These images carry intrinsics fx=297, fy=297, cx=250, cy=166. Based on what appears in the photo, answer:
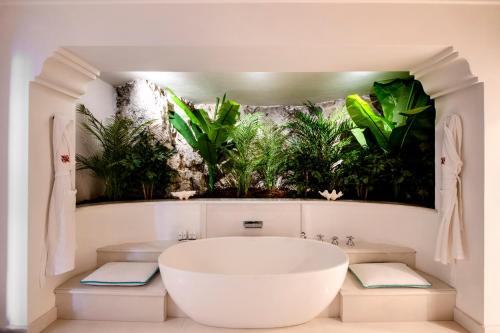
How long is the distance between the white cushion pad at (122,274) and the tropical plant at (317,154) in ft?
5.97

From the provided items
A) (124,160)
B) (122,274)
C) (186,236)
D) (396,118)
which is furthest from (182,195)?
(396,118)

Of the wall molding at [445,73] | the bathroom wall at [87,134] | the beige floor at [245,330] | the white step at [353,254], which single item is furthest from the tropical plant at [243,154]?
the wall molding at [445,73]

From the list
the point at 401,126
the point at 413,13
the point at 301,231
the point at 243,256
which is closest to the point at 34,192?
the point at 243,256

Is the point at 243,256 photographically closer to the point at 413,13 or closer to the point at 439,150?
the point at 439,150

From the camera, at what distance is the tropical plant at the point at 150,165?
10.1ft

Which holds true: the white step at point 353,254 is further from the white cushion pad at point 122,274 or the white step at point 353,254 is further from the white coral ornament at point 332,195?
the white coral ornament at point 332,195

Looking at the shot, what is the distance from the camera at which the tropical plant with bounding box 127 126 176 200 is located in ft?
10.1

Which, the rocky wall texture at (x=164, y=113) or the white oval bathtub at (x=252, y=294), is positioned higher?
the rocky wall texture at (x=164, y=113)

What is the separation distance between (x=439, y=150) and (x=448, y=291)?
1.07 m

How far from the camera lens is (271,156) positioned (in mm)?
3518

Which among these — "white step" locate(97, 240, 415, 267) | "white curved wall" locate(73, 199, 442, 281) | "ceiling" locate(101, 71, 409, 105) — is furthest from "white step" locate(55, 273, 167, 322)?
"ceiling" locate(101, 71, 409, 105)

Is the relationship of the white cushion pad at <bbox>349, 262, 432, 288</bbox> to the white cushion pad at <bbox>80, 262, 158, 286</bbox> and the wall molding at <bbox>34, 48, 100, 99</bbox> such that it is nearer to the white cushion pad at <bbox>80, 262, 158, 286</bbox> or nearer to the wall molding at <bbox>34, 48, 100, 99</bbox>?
the white cushion pad at <bbox>80, 262, 158, 286</bbox>

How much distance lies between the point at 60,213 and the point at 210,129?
5.48 ft

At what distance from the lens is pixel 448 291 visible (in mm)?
2189
